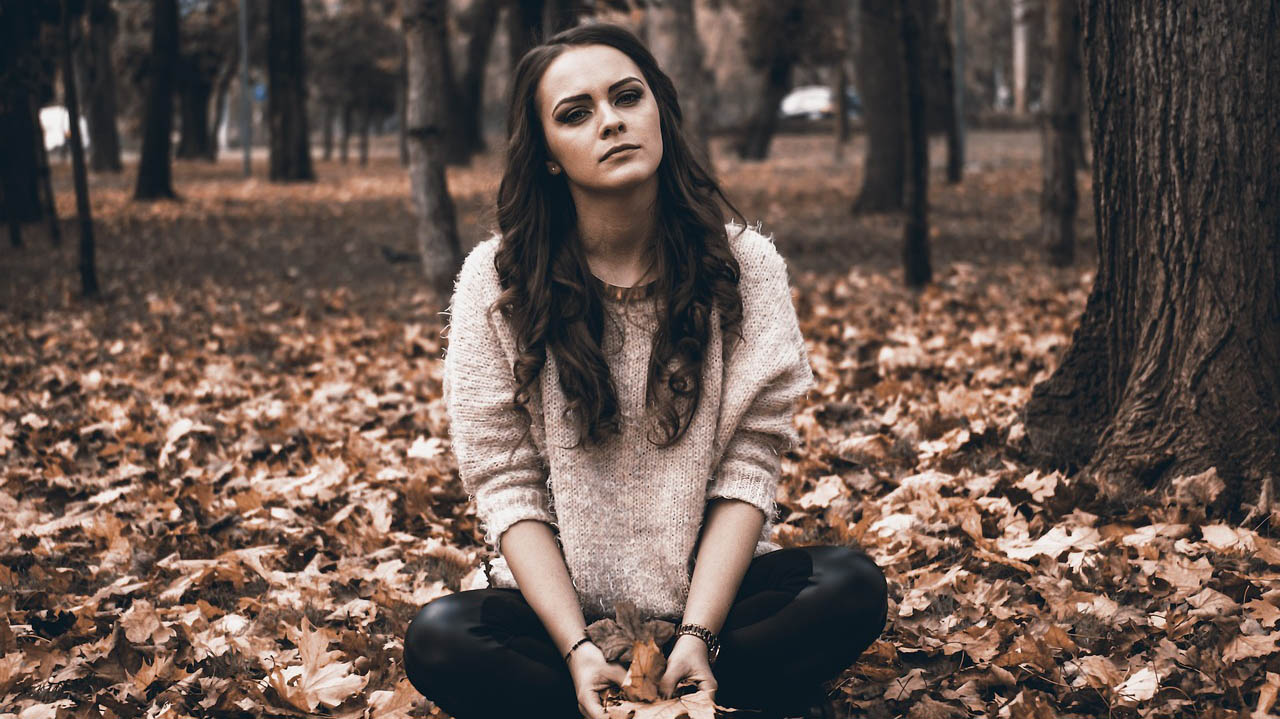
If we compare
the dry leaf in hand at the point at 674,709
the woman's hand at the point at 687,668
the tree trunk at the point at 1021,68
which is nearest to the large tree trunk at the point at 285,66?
the tree trunk at the point at 1021,68

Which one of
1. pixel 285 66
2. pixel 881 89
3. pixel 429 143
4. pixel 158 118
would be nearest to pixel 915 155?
pixel 429 143

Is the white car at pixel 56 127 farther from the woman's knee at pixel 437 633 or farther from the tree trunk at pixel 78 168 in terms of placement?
the woman's knee at pixel 437 633

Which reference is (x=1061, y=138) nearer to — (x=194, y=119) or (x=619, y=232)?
(x=619, y=232)

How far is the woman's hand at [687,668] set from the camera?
2.25m

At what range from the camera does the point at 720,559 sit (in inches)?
96.7

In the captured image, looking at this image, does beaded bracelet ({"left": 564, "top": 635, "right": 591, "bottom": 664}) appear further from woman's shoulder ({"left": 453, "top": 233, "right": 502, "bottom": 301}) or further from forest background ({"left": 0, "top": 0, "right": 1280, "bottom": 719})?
woman's shoulder ({"left": 453, "top": 233, "right": 502, "bottom": 301})

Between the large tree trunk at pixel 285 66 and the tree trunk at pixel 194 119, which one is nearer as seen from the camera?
the large tree trunk at pixel 285 66

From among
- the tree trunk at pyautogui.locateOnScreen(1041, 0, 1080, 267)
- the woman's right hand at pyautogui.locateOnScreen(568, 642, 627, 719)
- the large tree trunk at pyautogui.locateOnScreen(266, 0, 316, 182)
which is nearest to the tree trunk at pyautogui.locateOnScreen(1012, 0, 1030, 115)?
the large tree trunk at pyautogui.locateOnScreen(266, 0, 316, 182)

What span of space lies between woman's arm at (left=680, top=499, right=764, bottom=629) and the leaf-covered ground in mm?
494

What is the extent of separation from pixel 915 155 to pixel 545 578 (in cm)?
600

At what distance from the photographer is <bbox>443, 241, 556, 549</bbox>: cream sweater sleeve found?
2543 millimetres

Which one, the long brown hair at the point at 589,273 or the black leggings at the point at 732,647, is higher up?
the long brown hair at the point at 589,273

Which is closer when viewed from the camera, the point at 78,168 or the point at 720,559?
the point at 720,559

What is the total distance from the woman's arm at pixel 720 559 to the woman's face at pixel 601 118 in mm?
700
